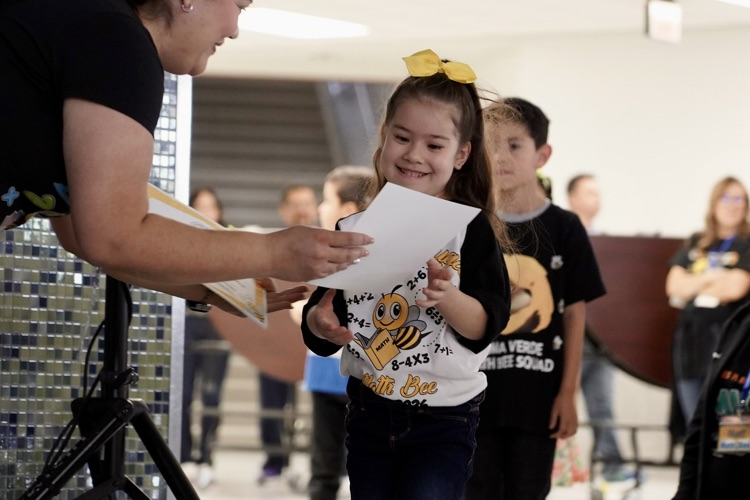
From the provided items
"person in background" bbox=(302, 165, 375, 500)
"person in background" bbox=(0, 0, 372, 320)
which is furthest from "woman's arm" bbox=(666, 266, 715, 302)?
"person in background" bbox=(0, 0, 372, 320)

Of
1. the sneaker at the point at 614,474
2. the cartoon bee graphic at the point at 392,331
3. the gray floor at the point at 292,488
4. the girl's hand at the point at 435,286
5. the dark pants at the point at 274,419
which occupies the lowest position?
the gray floor at the point at 292,488

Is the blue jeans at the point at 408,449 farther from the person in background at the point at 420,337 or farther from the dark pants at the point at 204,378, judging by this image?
the dark pants at the point at 204,378

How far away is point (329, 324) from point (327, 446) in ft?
6.23

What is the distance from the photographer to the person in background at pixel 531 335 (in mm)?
2637

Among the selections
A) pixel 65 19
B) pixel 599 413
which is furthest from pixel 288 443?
pixel 65 19

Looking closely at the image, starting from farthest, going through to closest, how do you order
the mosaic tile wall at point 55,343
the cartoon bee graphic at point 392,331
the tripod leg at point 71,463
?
the mosaic tile wall at point 55,343 < the cartoon bee graphic at point 392,331 < the tripod leg at point 71,463

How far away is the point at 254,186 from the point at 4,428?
27.4 ft

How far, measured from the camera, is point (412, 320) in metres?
1.94

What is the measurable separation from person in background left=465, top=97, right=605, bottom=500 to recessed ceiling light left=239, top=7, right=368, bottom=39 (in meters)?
4.49

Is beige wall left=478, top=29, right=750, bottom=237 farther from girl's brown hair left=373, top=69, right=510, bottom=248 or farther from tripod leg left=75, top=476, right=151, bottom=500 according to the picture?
tripod leg left=75, top=476, right=151, bottom=500

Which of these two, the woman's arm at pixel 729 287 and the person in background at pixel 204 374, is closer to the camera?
the woman's arm at pixel 729 287

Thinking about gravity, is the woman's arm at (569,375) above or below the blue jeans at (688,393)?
above

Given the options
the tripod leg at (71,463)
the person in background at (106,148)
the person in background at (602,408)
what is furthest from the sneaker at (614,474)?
the person in background at (106,148)

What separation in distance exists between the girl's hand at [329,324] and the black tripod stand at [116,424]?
0.34 metres
